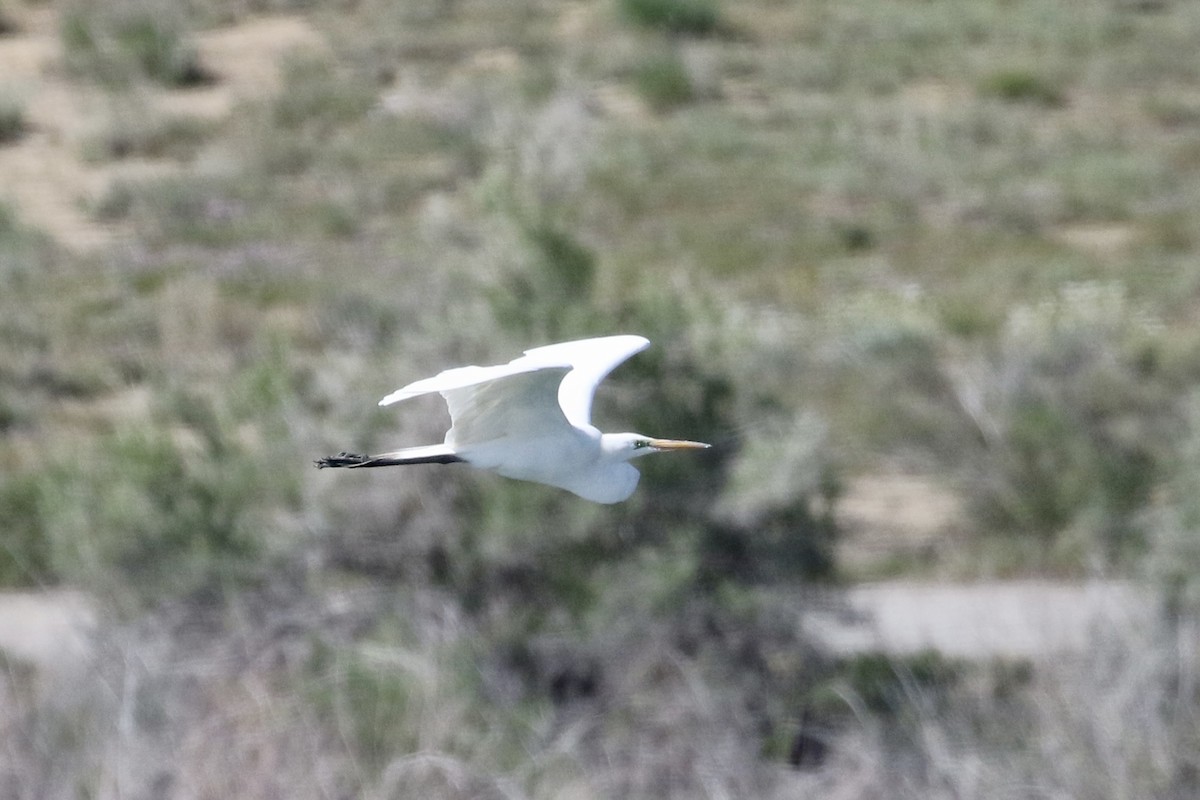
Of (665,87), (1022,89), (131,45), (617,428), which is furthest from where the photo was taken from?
(131,45)

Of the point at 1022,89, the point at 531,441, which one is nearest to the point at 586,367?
the point at 531,441

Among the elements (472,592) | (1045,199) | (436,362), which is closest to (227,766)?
(472,592)

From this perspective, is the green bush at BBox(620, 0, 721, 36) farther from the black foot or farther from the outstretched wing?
the black foot

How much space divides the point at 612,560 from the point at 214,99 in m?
13.9

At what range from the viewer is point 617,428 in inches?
355

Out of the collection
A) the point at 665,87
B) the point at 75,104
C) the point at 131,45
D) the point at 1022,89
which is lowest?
the point at 1022,89

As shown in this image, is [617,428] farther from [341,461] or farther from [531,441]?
[531,441]

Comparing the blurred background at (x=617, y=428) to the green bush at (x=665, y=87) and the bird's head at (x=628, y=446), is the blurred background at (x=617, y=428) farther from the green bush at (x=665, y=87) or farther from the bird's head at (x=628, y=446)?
the bird's head at (x=628, y=446)

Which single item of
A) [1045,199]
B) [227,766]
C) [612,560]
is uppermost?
[227,766]

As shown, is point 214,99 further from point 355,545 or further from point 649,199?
point 355,545

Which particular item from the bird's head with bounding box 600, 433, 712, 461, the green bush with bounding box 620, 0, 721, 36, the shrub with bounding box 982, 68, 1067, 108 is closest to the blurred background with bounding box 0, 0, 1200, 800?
the shrub with bounding box 982, 68, 1067, 108

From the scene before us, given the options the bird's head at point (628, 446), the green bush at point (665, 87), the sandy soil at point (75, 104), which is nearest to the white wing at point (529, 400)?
the bird's head at point (628, 446)

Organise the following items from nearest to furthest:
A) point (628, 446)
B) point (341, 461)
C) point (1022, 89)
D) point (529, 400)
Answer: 1. point (529, 400)
2. point (628, 446)
3. point (341, 461)
4. point (1022, 89)

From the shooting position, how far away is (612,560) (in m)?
9.01
